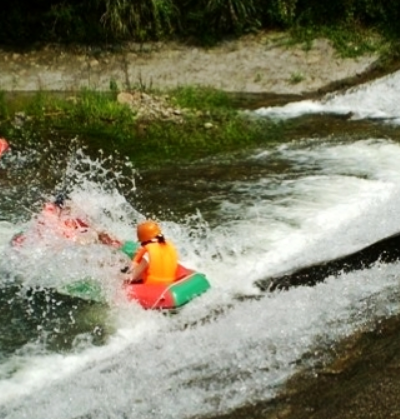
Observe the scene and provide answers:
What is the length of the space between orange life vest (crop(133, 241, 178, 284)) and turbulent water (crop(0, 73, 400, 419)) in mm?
302

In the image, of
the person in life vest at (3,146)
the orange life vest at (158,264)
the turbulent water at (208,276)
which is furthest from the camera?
the person in life vest at (3,146)

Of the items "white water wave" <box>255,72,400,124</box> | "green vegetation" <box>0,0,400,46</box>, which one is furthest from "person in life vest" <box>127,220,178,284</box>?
"green vegetation" <box>0,0,400,46</box>

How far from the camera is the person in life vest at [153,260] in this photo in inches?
268

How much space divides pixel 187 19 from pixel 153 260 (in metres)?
9.87

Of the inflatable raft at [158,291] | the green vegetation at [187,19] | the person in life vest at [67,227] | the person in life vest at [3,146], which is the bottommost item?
the inflatable raft at [158,291]

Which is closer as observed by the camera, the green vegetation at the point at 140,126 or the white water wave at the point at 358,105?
the green vegetation at the point at 140,126

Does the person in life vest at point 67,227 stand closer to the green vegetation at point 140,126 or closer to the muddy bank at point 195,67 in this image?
the green vegetation at point 140,126

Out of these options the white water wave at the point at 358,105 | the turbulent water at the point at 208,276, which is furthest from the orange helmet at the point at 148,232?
the white water wave at the point at 358,105

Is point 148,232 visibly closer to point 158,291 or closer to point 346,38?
point 158,291

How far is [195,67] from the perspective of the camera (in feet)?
48.9

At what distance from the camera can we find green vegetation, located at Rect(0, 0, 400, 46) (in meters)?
15.6

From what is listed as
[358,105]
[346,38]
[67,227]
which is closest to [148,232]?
[67,227]

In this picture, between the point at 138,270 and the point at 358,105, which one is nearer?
the point at 138,270

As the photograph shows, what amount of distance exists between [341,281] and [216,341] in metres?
1.35
